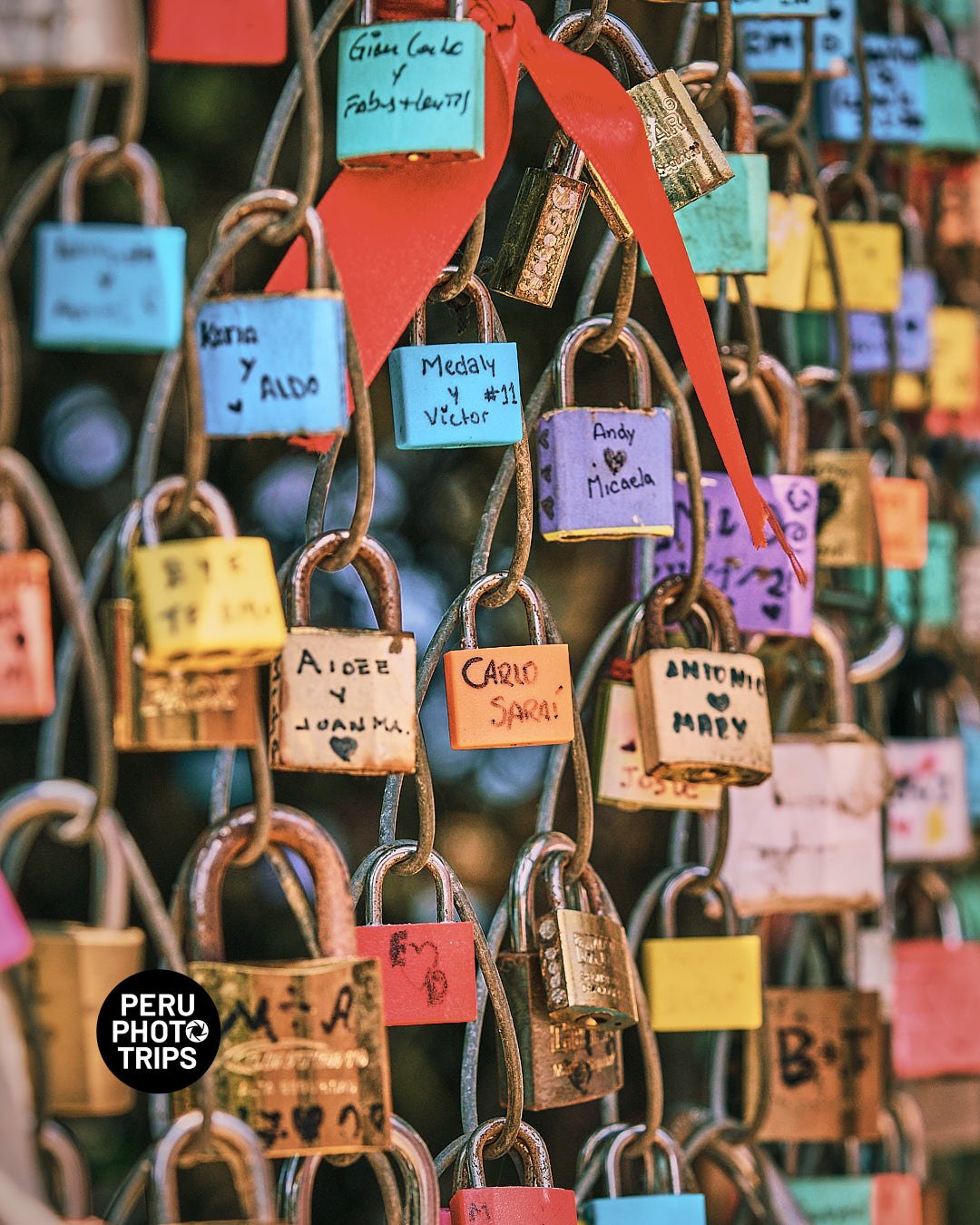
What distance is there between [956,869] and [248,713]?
692 millimetres

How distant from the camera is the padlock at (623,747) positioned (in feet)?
3.04

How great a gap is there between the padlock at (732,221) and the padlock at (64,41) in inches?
14.0

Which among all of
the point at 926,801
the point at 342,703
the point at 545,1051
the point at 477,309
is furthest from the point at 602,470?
the point at 926,801

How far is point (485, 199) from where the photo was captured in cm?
86

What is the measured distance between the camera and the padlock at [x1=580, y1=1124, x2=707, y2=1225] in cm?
91

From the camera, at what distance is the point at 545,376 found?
93cm

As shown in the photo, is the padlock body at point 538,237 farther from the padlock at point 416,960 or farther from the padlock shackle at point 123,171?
the padlock at point 416,960

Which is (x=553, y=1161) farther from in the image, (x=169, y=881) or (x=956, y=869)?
(x=956, y=869)

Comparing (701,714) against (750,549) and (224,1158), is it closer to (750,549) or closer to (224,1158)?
(750,549)

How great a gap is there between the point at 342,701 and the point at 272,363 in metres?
0.16

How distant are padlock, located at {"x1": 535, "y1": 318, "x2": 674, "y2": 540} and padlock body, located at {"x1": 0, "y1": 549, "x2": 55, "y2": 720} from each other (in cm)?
29

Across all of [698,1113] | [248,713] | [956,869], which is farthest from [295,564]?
[956,869]

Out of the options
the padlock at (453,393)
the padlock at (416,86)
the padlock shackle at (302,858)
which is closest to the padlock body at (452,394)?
the padlock at (453,393)

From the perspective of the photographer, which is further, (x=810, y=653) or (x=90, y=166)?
(x=810, y=653)
